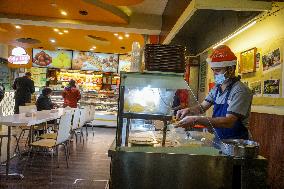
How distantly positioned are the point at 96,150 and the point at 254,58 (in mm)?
4450

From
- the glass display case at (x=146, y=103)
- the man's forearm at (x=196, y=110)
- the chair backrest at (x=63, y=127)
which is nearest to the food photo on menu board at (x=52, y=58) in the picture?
the chair backrest at (x=63, y=127)

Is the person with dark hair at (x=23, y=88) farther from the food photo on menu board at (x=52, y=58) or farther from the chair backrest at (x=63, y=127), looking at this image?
the chair backrest at (x=63, y=127)

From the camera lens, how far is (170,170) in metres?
2.25

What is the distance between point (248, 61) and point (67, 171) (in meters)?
3.58

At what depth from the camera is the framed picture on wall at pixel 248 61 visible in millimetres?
4691

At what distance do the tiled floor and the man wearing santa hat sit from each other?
97.5 inches

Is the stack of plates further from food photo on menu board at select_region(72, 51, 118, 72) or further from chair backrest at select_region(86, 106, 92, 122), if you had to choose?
food photo on menu board at select_region(72, 51, 118, 72)

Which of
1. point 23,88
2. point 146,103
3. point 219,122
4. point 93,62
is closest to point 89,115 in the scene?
point 23,88

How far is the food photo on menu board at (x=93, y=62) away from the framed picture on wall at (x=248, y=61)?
922 cm

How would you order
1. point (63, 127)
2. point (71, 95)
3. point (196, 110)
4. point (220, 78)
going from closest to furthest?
point (220, 78) < point (196, 110) < point (63, 127) < point (71, 95)

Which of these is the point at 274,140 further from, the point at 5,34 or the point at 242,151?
the point at 5,34

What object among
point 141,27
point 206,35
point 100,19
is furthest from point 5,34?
point 206,35

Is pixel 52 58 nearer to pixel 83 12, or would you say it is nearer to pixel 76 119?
pixel 83 12

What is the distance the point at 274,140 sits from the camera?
3793mm
